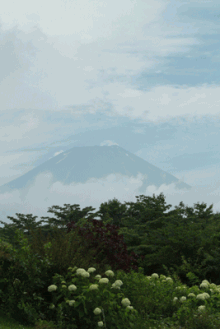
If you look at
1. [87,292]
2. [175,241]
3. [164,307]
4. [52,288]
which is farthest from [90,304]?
[175,241]

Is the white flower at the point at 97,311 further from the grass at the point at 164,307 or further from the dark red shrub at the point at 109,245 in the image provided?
the dark red shrub at the point at 109,245

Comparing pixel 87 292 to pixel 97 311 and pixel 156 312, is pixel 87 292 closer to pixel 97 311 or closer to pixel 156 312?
pixel 97 311

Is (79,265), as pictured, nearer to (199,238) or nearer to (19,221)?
(199,238)

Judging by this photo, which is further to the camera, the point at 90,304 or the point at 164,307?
the point at 164,307

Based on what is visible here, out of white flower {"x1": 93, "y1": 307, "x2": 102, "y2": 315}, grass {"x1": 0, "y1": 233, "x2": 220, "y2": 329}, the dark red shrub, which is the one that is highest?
the dark red shrub

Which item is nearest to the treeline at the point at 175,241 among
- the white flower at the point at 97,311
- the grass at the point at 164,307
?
the grass at the point at 164,307

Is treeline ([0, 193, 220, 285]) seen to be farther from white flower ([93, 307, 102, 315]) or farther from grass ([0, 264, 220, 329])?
white flower ([93, 307, 102, 315])

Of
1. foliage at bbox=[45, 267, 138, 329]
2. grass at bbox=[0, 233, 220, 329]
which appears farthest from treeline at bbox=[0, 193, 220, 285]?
foliage at bbox=[45, 267, 138, 329]

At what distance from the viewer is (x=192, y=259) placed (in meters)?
10.9

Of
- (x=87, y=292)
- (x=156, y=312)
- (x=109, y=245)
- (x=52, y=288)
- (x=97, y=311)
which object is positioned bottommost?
(x=156, y=312)

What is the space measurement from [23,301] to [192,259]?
6.42m

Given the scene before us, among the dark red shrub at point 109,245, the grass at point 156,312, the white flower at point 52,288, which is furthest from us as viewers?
the dark red shrub at point 109,245

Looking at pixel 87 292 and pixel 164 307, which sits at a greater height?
pixel 87 292

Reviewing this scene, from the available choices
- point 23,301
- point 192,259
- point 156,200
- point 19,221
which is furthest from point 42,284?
point 19,221
